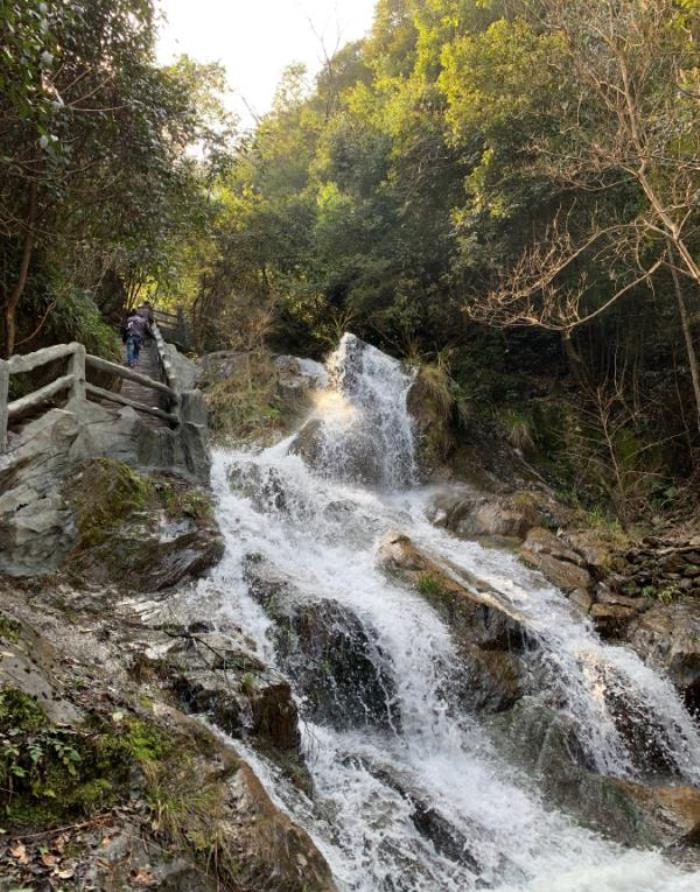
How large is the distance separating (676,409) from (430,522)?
7.79 metres

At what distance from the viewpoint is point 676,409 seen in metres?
16.0

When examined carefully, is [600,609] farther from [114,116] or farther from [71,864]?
[114,116]

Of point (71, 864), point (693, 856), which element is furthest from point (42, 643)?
point (693, 856)

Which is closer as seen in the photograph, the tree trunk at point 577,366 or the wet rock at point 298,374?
the wet rock at point 298,374

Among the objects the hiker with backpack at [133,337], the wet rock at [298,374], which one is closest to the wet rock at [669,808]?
the wet rock at [298,374]

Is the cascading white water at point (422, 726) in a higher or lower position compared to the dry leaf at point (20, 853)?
lower

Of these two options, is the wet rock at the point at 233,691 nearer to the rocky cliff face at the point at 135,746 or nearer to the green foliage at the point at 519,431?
the rocky cliff face at the point at 135,746

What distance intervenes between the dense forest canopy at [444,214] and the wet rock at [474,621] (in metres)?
4.14

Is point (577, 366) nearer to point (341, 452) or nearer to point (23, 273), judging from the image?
point (341, 452)

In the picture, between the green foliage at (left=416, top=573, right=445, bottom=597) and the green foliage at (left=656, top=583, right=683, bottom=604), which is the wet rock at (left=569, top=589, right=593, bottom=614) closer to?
the green foliage at (left=656, top=583, right=683, bottom=604)

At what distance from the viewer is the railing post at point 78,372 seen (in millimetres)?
8805

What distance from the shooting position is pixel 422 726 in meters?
7.30

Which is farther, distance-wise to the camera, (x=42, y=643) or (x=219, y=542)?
(x=219, y=542)

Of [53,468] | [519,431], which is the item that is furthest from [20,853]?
[519,431]
